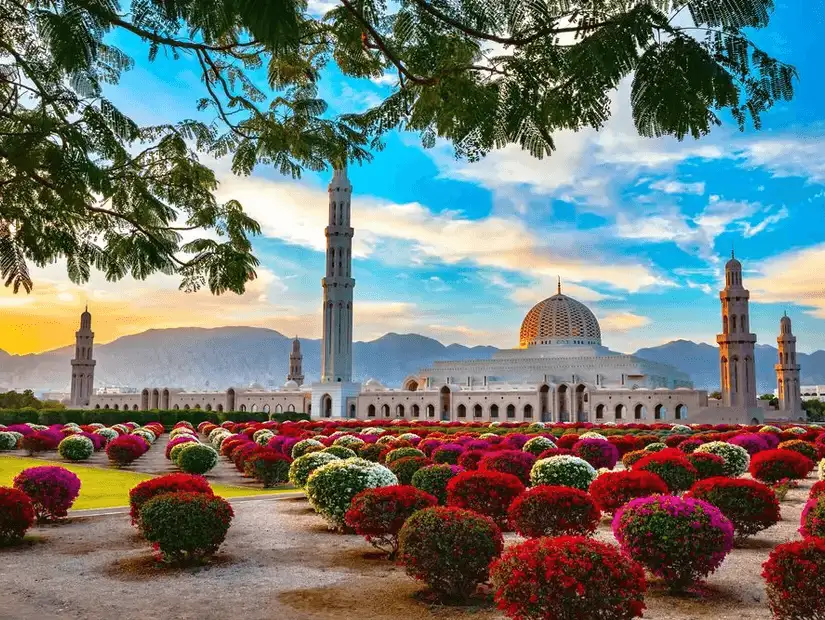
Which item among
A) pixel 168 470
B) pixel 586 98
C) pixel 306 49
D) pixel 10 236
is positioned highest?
→ pixel 306 49

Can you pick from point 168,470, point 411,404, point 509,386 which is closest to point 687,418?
point 509,386

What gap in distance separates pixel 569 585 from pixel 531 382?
71.1 meters

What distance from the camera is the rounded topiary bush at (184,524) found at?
9.80 meters

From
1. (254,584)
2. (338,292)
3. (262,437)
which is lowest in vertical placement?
(254,584)

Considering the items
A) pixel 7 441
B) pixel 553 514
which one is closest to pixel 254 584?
pixel 553 514

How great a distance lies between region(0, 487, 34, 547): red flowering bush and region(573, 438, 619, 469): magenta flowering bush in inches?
615

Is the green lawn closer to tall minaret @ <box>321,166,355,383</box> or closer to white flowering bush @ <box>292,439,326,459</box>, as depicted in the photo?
white flowering bush @ <box>292,439,326,459</box>

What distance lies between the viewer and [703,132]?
13.0 feet

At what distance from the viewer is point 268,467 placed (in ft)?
65.9

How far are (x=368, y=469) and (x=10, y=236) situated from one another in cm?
790

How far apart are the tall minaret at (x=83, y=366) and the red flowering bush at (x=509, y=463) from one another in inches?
3257

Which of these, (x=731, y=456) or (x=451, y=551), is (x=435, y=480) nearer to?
(x=451, y=551)

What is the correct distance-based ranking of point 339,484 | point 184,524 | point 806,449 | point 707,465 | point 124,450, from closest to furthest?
point 184,524
point 339,484
point 707,465
point 806,449
point 124,450

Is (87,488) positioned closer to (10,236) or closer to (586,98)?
(10,236)
